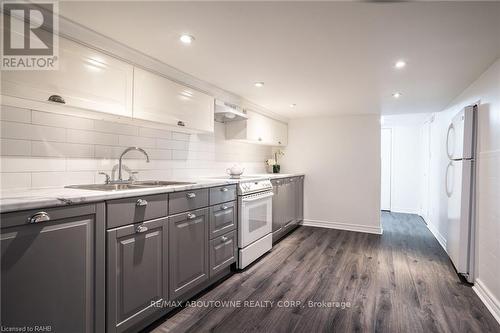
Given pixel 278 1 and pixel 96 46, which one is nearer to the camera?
pixel 278 1

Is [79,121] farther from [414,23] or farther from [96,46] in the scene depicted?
[414,23]

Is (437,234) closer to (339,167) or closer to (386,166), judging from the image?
(339,167)

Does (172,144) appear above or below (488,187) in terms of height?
above

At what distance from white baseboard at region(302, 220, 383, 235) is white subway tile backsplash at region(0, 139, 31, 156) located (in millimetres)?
4365

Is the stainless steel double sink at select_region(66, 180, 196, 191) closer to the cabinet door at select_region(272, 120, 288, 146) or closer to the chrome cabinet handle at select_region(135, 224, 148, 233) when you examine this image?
the chrome cabinet handle at select_region(135, 224, 148, 233)

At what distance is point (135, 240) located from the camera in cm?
166

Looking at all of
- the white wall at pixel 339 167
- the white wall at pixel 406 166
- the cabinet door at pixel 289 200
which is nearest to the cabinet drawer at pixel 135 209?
the cabinet door at pixel 289 200

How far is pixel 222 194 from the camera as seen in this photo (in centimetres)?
254

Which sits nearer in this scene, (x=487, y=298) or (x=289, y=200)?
(x=487, y=298)

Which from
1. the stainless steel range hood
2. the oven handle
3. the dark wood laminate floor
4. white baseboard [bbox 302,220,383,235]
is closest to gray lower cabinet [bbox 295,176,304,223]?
white baseboard [bbox 302,220,383,235]

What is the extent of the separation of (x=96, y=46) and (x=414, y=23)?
6.94 feet

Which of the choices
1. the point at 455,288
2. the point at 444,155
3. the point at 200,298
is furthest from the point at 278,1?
the point at 444,155

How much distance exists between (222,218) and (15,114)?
175 cm

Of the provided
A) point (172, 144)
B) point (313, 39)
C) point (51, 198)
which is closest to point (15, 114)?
point (51, 198)
